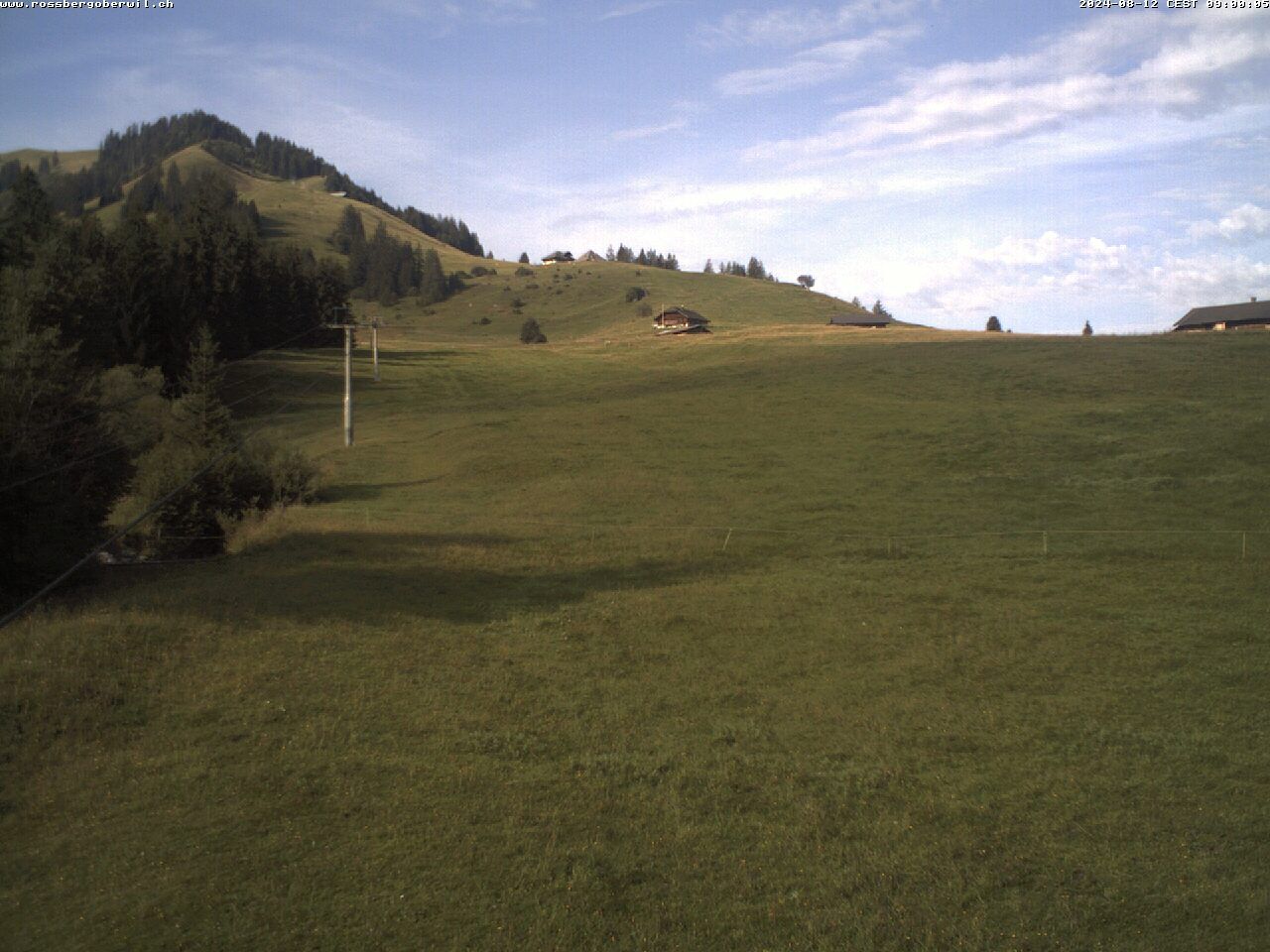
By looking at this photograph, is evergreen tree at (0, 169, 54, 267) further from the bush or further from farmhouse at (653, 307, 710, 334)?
farmhouse at (653, 307, 710, 334)

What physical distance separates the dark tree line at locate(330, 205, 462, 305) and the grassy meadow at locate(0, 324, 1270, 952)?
134370 mm

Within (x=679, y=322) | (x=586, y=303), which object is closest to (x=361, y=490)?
(x=679, y=322)

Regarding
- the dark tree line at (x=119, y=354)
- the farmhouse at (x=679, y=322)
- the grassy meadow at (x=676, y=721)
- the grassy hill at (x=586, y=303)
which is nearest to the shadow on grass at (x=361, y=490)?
the grassy meadow at (x=676, y=721)

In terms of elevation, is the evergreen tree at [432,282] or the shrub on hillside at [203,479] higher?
the evergreen tree at [432,282]

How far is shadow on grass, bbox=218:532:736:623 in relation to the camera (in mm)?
23484

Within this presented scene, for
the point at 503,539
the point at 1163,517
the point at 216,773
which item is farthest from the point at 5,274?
the point at 1163,517

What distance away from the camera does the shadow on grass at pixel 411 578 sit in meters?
23.5

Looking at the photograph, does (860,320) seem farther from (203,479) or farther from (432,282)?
(203,479)

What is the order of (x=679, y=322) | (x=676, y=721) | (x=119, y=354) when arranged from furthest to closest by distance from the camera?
(x=679, y=322)
(x=119, y=354)
(x=676, y=721)

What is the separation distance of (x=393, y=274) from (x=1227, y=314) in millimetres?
139566

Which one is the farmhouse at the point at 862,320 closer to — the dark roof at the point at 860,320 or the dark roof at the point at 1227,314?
the dark roof at the point at 860,320

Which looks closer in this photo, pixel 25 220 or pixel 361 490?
pixel 361 490

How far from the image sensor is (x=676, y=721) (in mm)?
17141

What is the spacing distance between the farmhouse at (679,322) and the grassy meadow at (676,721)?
258 feet
